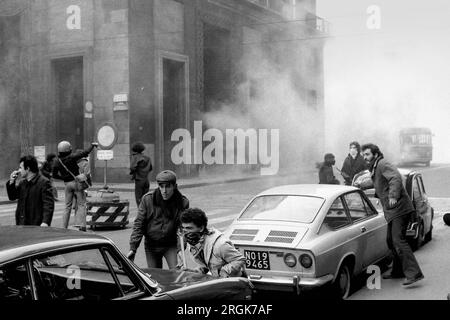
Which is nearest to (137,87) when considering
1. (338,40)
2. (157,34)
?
A: (157,34)

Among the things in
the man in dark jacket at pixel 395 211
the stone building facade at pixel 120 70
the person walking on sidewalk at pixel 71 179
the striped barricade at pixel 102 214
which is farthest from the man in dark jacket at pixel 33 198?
the stone building facade at pixel 120 70

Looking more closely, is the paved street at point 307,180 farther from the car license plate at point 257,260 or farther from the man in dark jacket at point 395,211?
the car license plate at point 257,260

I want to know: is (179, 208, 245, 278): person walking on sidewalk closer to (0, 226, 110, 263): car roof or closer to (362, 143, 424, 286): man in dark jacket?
(0, 226, 110, 263): car roof

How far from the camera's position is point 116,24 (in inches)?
740

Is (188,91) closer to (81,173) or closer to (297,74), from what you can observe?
(297,74)

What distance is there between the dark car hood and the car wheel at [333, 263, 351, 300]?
71.6 inches

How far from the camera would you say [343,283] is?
16.5 feet

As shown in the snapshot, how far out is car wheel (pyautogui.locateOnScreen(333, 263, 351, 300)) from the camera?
493 centimetres

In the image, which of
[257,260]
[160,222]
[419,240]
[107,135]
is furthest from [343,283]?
[107,135]

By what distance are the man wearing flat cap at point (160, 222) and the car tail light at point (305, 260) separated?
3.37 ft

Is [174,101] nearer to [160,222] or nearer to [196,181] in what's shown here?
[196,181]

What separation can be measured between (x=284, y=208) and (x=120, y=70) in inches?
567

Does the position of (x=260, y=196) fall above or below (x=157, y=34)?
below

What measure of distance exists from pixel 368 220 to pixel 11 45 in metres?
18.0
